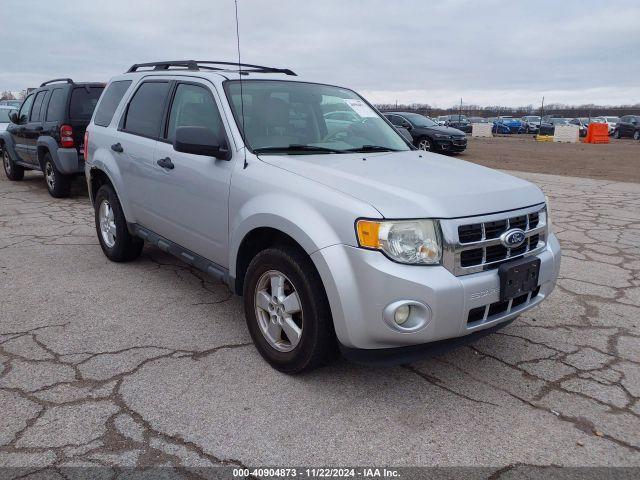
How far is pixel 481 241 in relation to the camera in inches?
111

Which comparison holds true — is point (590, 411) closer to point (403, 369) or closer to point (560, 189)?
point (403, 369)

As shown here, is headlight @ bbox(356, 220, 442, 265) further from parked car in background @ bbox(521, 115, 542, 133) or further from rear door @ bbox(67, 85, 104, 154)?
parked car in background @ bbox(521, 115, 542, 133)

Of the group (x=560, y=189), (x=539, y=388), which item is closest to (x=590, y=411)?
(x=539, y=388)

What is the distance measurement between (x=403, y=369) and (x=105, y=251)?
11.7ft

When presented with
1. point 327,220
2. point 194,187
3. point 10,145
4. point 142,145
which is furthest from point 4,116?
point 327,220

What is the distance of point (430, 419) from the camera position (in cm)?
282

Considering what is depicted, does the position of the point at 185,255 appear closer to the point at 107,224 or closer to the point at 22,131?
the point at 107,224

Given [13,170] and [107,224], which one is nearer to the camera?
[107,224]

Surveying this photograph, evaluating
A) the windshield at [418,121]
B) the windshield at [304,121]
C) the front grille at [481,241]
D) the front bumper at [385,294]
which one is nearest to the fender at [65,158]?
the windshield at [304,121]

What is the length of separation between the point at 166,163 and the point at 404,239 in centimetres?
220

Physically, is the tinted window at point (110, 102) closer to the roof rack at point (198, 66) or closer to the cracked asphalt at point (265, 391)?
the roof rack at point (198, 66)

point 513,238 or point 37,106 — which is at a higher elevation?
point 37,106

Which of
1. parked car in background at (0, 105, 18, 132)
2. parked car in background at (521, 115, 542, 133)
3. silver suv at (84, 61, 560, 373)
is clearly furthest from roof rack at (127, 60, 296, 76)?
parked car in background at (521, 115, 542, 133)

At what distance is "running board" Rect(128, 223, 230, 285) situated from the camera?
3.71 metres
